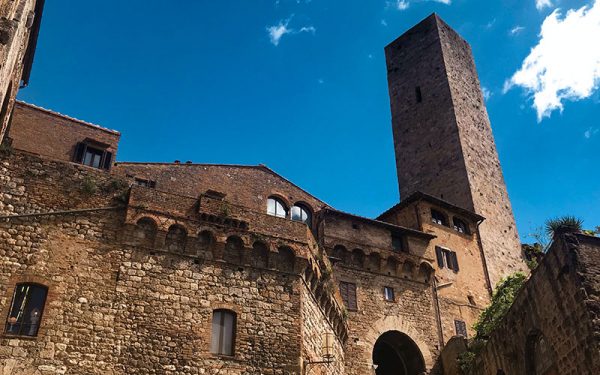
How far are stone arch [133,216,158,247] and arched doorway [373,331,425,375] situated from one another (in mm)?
13172

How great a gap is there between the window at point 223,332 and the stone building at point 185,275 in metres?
0.03

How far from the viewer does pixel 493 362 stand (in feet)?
59.6

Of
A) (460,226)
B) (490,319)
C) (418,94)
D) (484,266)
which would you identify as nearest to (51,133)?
(490,319)

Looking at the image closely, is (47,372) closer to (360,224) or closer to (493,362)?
(493,362)

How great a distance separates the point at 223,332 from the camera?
52.9 feet

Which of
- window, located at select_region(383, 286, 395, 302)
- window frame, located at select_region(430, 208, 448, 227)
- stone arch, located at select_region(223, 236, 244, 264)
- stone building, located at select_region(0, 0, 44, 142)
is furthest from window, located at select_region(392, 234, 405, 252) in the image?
stone building, located at select_region(0, 0, 44, 142)

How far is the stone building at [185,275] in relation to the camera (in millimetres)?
14742

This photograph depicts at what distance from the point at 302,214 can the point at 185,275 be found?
11.6 meters

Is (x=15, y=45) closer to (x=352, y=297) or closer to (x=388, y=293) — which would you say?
(x=352, y=297)

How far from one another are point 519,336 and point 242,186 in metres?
13.8

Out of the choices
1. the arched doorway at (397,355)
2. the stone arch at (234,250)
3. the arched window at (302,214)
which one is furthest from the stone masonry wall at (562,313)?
the arched window at (302,214)

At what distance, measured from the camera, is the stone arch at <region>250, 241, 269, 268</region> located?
57.7ft

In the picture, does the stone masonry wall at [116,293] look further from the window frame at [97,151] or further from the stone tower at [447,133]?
the stone tower at [447,133]

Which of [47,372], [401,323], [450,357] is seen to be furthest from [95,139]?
[450,357]
